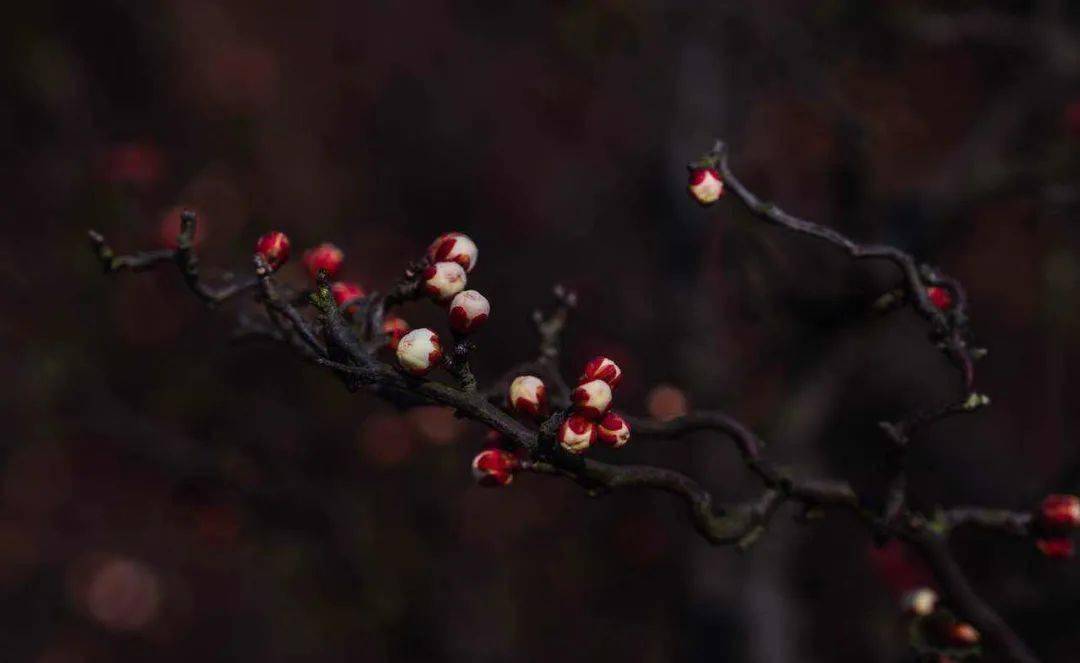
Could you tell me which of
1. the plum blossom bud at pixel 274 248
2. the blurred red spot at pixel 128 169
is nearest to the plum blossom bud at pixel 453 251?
the plum blossom bud at pixel 274 248

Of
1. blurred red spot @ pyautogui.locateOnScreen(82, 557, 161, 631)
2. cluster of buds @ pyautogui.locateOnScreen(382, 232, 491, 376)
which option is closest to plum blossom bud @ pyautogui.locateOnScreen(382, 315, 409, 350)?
cluster of buds @ pyautogui.locateOnScreen(382, 232, 491, 376)

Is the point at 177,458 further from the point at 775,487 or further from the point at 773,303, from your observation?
the point at 775,487

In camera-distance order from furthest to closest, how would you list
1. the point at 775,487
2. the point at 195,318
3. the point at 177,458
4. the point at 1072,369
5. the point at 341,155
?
the point at 341,155
the point at 1072,369
the point at 195,318
the point at 177,458
the point at 775,487

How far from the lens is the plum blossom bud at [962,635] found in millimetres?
1899

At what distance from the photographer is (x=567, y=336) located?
16.6 ft

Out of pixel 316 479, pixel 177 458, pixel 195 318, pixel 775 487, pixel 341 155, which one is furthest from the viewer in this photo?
pixel 341 155

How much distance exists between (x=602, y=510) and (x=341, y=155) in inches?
173

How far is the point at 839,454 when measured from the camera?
6.39m

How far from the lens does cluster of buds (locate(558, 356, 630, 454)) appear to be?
143 centimetres

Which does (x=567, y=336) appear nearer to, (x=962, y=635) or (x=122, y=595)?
(x=962, y=635)

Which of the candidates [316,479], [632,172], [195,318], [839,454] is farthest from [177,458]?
[839,454]

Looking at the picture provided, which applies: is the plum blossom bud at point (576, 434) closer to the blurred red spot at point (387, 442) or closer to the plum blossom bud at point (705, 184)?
the plum blossom bud at point (705, 184)

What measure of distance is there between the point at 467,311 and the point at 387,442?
10.9 feet

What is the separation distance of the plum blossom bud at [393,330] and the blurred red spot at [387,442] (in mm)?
2851
